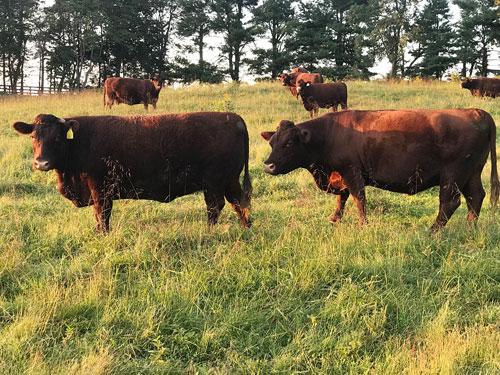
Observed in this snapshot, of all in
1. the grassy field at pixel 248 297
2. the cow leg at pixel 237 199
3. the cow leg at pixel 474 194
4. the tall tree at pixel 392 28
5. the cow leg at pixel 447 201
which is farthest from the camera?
the tall tree at pixel 392 28

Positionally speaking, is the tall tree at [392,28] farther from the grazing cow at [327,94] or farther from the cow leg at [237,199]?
the cow leg at [237,199]

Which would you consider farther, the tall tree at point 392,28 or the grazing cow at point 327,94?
the tall tree at point 392,28

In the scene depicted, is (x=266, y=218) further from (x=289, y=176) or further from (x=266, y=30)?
(x=266, y=30)

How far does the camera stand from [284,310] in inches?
131

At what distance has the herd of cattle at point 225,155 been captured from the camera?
5.10 meters

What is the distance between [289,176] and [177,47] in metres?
36.7

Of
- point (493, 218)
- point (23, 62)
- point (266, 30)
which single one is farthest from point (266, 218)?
point (23, 62)

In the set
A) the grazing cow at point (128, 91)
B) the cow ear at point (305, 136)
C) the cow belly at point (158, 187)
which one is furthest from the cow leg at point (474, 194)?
→ the grazing cow at point (128, 91)

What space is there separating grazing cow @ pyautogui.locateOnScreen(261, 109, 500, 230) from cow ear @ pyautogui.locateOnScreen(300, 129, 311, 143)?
12mm

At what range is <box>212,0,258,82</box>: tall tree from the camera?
1508 inches

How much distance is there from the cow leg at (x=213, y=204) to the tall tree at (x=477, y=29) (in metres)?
39.1

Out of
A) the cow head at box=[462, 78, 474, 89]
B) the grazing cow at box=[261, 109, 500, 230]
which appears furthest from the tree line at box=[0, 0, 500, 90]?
A: the grazing cow at box=[261, 109, 500, 230]

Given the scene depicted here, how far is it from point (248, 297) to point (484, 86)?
2221 cm

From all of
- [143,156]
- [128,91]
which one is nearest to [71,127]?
[143,156]
